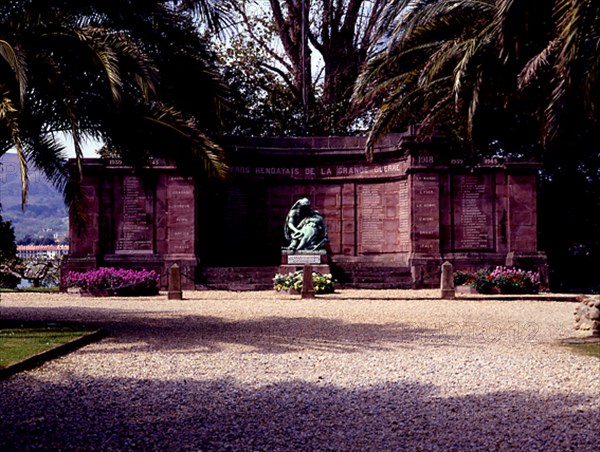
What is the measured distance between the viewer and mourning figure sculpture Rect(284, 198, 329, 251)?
80.8 ft

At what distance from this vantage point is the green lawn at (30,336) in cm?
860

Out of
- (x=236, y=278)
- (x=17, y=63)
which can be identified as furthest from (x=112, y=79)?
(x=236, y=278)

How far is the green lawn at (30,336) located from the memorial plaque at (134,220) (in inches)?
475

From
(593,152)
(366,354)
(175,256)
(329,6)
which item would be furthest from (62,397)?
(329,6)

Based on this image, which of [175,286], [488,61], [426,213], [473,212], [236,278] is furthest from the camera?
[473,212]

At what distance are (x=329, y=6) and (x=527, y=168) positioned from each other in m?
13.7

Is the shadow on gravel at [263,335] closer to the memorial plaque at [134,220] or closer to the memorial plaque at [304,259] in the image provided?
the memorial plaque at [304,259]

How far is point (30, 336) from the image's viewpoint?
10.5 metres

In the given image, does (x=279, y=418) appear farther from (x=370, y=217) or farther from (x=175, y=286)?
(x=370, y=217)

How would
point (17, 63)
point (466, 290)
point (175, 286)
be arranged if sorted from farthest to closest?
point (466, 290) → point (175, 286) → point (17, 63)

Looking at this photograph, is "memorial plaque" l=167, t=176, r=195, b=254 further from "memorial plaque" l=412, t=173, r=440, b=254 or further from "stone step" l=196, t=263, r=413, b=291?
"memorial plaque" l=412, t=173, r=440, b=254

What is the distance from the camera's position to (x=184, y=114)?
12953mm

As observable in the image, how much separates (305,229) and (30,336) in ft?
49.1

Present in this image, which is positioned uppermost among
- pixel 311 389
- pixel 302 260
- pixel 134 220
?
pixel 134 220
